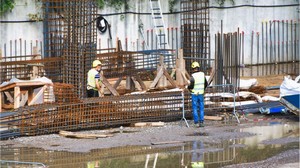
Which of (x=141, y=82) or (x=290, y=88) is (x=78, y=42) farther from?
(x=290, y=88)

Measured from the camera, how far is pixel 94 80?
23.1m

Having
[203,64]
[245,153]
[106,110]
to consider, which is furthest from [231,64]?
[245,153]

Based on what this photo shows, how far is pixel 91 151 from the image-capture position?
19.1m

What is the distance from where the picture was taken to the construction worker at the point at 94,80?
2295 cm

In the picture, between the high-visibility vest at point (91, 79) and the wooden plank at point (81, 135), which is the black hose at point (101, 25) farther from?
the wooden plank at point (81, 135)

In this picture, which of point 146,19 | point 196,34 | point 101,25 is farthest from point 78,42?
point 146,19

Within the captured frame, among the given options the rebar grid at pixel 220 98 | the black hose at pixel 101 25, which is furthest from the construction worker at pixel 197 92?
the black hose at pixel 101 25

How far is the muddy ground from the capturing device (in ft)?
63.8

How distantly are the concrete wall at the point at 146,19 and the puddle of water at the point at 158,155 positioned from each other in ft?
46.8

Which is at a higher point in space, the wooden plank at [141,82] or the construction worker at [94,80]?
the construction worker at [94,80]

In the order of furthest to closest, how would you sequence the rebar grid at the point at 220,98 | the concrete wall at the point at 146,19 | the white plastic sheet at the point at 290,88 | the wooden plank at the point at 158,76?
the concrete wall at the point at 146,19 < the wooden plank at the point at 158,76 < the rebar grid at the point at 220,98 < the white plastic sheet at the point at 290,88

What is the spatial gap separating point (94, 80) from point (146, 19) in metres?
13.9

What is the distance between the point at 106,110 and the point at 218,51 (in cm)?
554

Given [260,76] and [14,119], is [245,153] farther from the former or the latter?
[260,76]
